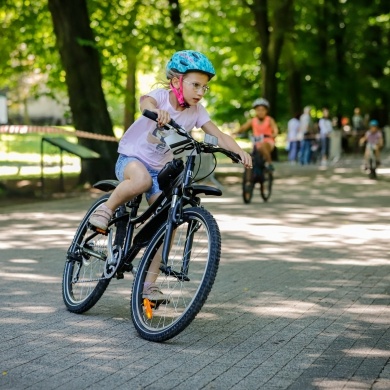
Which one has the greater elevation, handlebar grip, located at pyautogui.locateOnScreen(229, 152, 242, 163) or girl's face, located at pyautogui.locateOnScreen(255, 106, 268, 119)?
girl's face, located at pyautogui.locateOnScreen(255, 106, 268, 119)

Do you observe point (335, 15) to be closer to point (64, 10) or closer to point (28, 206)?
point (64, 10)

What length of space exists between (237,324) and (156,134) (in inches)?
53.5

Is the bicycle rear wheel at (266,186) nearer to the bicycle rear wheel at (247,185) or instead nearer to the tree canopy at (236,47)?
the bicycle rear wheel at (247,185)

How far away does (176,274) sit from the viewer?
686 cm

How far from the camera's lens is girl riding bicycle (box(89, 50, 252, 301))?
7.08m

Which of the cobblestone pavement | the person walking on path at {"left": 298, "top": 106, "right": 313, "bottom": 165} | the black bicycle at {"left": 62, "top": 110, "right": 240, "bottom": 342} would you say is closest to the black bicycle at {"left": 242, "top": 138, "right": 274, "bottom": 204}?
the cobblestone pavement

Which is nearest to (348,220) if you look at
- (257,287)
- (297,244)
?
(297,244)

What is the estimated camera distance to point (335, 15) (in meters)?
46.1

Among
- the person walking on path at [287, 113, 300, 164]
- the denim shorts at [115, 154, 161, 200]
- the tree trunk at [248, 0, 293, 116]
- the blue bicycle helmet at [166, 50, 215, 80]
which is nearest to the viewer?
the blue bicycle helmet at [166, 50, 215, 80]

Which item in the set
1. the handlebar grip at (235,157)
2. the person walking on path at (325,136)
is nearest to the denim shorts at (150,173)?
the handlebar grip at (235,157)

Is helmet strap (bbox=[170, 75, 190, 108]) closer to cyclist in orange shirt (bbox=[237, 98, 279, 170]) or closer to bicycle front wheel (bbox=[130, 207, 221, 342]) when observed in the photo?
bicycle front wheel (bbox=[130, 207, 221, 342])

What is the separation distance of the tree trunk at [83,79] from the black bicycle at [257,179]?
427 centimetres

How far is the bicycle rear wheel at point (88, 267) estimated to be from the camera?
752 cm

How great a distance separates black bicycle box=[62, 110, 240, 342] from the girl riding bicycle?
0.08m
